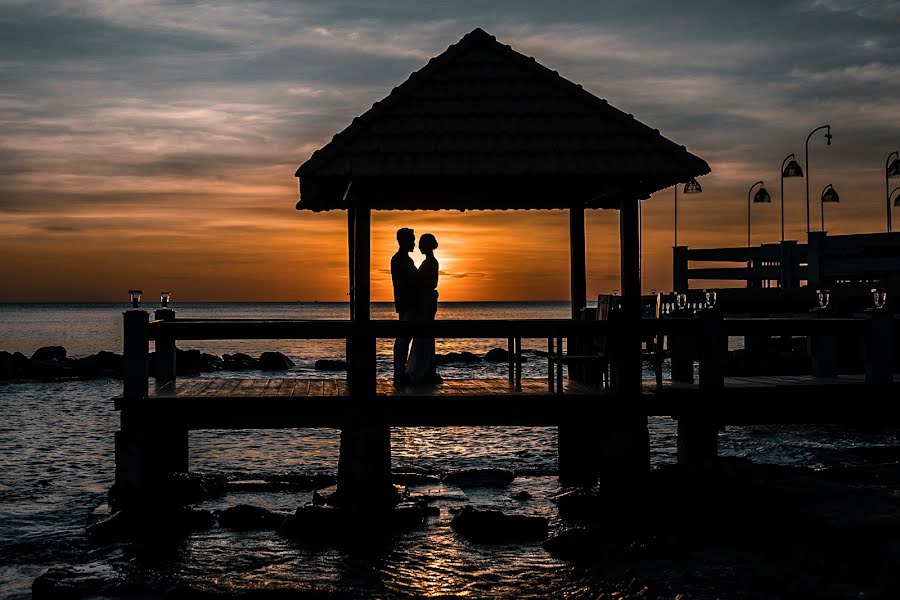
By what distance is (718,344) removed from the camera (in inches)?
440

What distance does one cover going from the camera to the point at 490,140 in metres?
10.9

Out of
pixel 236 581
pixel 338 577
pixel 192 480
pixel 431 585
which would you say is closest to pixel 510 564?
pixel 431 585

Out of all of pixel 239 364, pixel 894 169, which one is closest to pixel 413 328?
pixel 894 169

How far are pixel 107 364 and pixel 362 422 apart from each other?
34.3 metres

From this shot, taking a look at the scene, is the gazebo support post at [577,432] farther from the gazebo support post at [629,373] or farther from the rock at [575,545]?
the rock at [575,545]

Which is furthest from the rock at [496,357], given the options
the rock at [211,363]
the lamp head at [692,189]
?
the lamp head at [692,189]

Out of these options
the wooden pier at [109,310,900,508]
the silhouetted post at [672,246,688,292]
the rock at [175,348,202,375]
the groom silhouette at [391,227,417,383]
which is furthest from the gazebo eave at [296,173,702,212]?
the rock at [175,348,202,375]

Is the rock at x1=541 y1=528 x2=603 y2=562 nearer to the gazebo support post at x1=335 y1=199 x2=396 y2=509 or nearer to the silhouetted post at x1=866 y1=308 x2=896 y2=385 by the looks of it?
the gazebo support post at x1=335 y1=199 x2=396 y2=509

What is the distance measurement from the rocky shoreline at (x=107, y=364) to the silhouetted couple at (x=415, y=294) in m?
Answer: 26.2

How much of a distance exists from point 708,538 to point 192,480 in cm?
727

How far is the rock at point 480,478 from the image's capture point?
14180mm

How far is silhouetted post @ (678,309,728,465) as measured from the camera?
11.1 meters

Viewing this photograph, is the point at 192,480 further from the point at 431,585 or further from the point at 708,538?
the point at 708,538

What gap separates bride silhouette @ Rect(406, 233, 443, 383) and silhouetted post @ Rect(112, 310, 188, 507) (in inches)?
129
